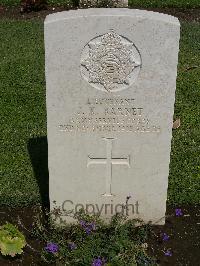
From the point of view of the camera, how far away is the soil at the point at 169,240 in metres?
4.41

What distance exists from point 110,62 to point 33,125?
9.41 ft

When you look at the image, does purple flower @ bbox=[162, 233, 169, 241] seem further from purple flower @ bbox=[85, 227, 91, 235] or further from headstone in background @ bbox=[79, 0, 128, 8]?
headstone in background @ bbox=[79, 0, 128, 8]

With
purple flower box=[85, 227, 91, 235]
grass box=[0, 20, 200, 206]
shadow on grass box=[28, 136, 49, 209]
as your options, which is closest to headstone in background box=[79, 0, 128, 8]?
grass box=[0, 20, 200, 206]

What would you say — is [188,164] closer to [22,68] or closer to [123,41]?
[123,41]

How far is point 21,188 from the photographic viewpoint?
A: 5363mm

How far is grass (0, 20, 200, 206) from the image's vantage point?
5.38 metres

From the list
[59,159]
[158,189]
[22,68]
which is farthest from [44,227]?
[22,68]

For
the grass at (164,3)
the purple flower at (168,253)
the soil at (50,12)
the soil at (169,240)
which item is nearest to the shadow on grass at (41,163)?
the soil at (169,240)

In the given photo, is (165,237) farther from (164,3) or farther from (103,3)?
(164,3)

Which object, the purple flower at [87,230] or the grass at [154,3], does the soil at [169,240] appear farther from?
the grass at [154,3]

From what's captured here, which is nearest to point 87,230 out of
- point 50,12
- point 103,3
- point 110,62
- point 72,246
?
point 72,246

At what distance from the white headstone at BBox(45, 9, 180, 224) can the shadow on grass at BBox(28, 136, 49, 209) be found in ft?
2.34

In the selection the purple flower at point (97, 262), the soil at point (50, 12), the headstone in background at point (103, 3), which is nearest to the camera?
the purple flower at point (97, 262)

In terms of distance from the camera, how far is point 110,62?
397 cm
